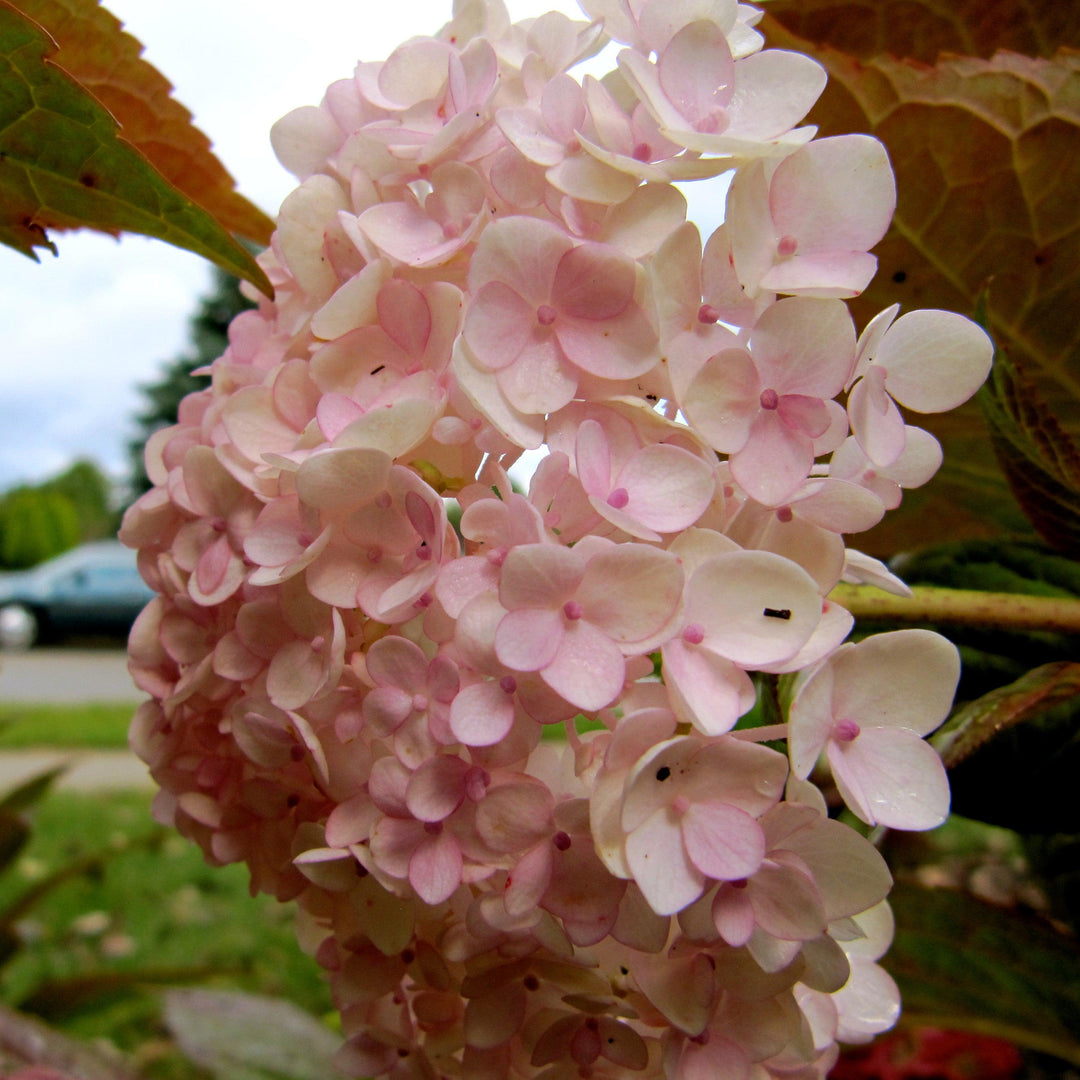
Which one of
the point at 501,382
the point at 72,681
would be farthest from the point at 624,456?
the point at 72,681

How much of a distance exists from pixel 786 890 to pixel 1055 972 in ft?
2.08

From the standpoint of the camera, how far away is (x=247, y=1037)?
0.93 metres

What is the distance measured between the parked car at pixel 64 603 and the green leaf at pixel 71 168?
25.0 ft

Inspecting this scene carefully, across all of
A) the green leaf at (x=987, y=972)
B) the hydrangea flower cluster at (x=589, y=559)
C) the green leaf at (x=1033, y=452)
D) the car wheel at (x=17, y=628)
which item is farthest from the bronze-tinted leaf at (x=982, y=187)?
the car wheel at (x=17, y=628)

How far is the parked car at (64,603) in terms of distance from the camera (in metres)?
7.54

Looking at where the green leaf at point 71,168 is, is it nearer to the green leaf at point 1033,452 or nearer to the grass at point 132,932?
the green leaf at point 1033,452

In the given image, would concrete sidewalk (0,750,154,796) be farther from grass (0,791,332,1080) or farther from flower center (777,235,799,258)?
flower center (777,235,799,258)

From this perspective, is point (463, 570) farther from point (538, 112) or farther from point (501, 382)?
point (538, 112)

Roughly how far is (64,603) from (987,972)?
7904mm

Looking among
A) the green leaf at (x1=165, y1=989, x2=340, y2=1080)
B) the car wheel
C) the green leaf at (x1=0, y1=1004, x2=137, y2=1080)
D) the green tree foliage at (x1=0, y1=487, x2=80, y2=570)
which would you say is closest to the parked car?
the car wheel

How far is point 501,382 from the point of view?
1.10ft

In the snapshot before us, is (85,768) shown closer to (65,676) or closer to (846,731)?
(65,676)

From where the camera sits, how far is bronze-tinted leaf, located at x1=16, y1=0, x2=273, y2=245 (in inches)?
17.7

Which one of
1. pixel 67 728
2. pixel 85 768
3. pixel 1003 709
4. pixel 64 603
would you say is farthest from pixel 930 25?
pixel 64 603
